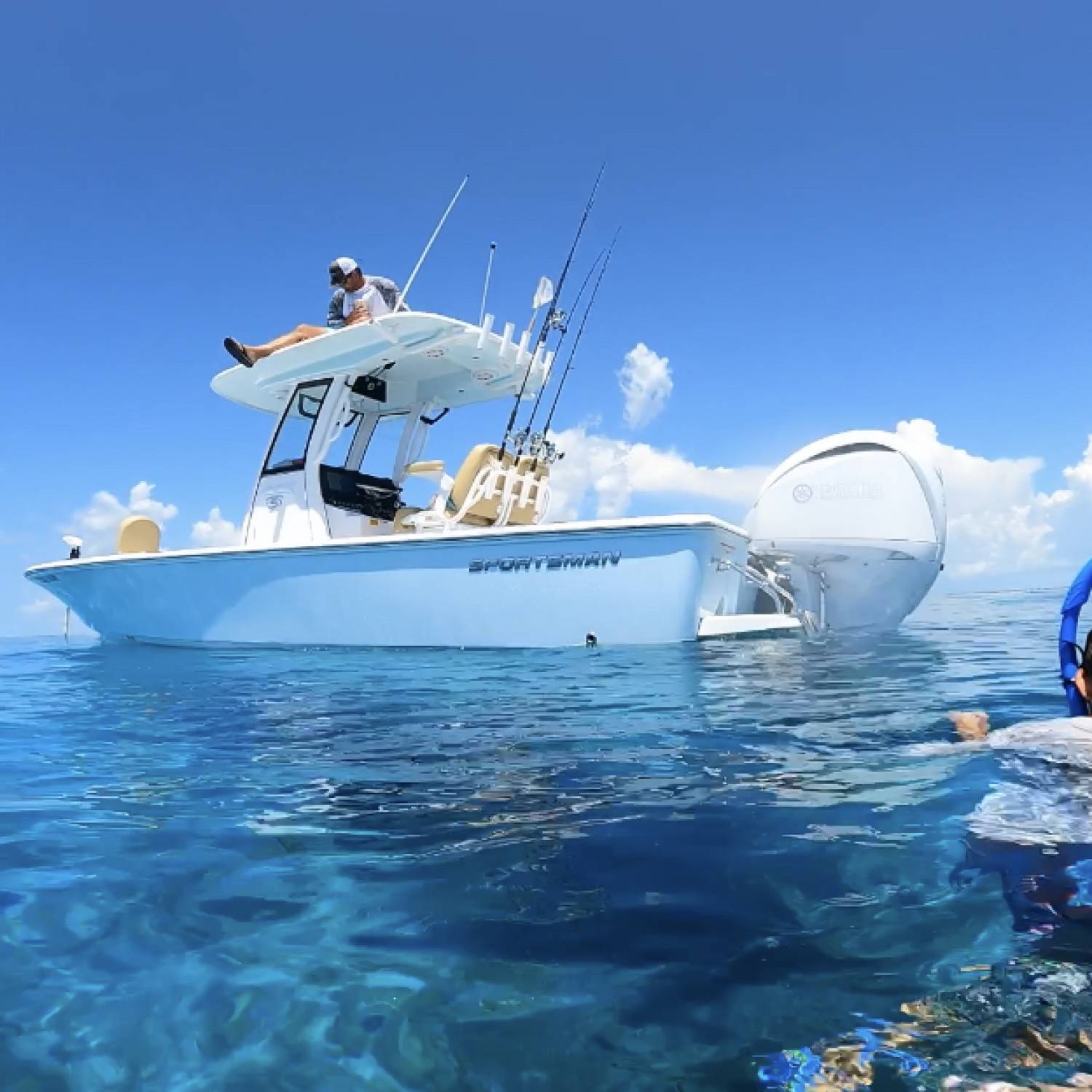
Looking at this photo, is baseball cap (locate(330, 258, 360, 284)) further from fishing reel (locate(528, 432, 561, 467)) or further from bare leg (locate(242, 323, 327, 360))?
fishing reel (locate(528, 432, 561, 467))

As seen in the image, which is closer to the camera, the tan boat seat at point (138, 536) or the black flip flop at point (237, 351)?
the black flip flop at point (237, 351)

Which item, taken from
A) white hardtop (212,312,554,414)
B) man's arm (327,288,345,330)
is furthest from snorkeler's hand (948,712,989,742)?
man's arm (327,288,345,330)

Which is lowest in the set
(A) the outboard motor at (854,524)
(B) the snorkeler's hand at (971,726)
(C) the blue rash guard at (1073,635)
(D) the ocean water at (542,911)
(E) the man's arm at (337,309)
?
(D) the ocean water at (542,911)

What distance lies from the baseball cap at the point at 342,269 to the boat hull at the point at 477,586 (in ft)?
10.9

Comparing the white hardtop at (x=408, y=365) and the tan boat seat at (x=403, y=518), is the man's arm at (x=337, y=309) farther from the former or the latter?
the tan boat seat at (x=403, y=518)

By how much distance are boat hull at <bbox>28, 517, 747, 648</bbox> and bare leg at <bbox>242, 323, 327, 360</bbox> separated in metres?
2.34

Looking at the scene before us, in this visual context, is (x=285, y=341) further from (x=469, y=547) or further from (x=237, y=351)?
(x=469, y=547)

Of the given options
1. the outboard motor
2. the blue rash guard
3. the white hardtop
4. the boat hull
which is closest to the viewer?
the blue rash guard

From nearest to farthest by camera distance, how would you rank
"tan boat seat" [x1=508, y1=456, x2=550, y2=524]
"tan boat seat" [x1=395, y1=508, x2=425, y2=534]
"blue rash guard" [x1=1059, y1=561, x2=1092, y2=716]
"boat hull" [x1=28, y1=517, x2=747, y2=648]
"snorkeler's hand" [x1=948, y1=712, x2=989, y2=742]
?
1. "blue rash guard" [x1=1059, y1=561, x2=1092, y2=716]
2. "snorkeler's hand" [x1=948, y1=712, x2=989, y2=742]
3. "boat hull" [x1=28, y1=517, x2=747, y2=648]
4. "tan boat seat" [x1=508, y1=456, x2=550, y2=524]
5. "tan boat seat" [x1=395, y1=508, x2=425, y2=534]

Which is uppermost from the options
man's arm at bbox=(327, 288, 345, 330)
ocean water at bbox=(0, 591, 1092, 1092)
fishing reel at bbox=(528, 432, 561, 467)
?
man's arm at bbox=(327, 288, 345, 330)

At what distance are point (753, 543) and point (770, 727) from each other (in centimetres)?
518

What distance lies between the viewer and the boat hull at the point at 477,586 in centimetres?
804

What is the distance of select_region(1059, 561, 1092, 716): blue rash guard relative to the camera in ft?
9.23

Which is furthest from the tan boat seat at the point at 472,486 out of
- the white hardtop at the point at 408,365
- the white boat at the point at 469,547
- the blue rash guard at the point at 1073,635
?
the blue rash guard at the point at 1073,635
